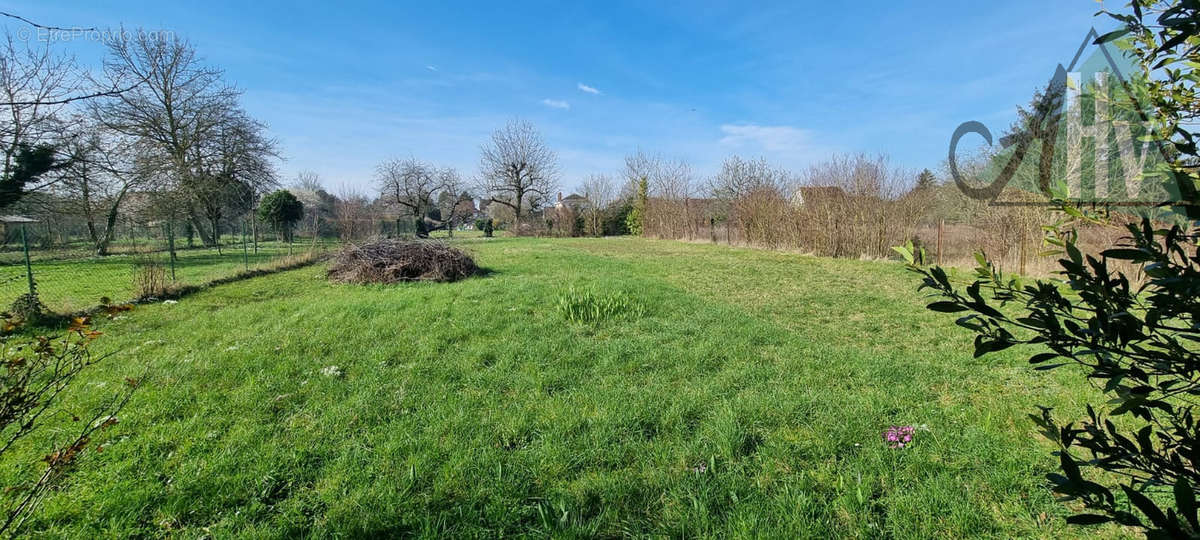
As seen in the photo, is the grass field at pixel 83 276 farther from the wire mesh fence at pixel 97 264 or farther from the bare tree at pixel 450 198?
the bare tree at pixel 450 198

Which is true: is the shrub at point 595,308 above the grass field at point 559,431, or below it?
above

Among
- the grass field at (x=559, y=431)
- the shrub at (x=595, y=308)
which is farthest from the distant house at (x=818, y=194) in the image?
the shrub at (x=595, y=308)

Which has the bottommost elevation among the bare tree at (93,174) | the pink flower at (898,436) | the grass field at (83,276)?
the pink flower at (898,436)

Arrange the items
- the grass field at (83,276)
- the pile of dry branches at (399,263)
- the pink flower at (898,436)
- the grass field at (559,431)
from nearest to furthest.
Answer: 1. the grass field at (559,431)
2. the pink flower at (898,436)
3. the grass field at (83,276)
4. the pile of dry branches at (399,263)

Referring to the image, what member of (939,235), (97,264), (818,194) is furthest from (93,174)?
(939,235)

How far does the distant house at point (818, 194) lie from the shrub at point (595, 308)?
10.6 m

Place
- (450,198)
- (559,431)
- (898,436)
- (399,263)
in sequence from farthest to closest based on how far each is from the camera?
(450,198), (399,263), (559,431), (898,436)

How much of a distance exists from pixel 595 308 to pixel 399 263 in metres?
4.98

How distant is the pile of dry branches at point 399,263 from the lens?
8.91 m

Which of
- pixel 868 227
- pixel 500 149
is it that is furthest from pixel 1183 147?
pixel 500 149

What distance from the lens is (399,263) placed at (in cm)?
895

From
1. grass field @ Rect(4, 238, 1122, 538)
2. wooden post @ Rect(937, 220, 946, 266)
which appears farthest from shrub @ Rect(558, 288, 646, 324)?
wooden post @ Rect(937, 220, 946, 266)

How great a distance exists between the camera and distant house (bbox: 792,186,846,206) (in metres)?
14.1

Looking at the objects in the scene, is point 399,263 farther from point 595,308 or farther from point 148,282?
point 595,308
